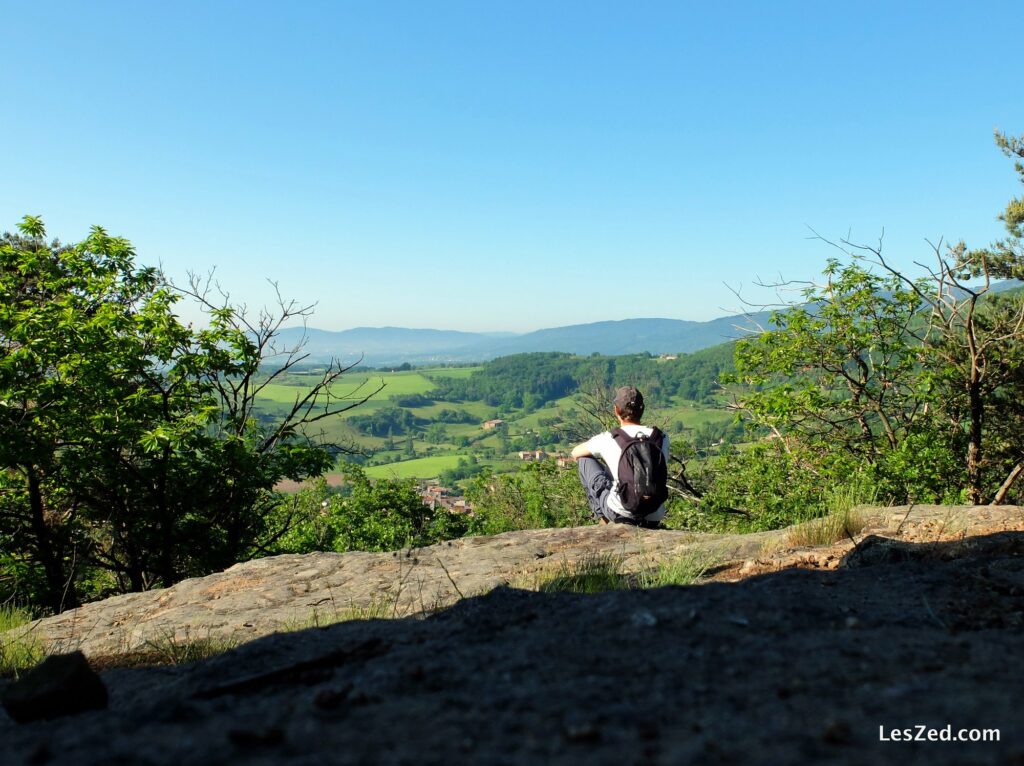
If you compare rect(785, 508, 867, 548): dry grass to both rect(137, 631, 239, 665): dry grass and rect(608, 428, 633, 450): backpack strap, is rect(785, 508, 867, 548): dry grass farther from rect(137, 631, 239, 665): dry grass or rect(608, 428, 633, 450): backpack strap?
rect(137, 631, 239, 665): dry grass

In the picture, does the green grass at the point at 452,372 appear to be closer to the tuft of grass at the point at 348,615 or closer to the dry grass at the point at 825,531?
the dry grass at the point at 825,531

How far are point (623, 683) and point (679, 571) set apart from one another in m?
2.44

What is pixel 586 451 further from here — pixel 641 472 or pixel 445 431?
pixel 445 431

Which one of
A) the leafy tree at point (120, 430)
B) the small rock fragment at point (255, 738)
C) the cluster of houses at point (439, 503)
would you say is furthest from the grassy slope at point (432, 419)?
the small rock fragment at point (255, 738)

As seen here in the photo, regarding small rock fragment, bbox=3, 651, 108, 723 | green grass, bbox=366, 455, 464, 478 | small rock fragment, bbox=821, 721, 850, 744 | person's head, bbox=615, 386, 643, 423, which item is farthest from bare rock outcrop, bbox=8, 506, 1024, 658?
green grass, bbox=366, 455, 464, 478

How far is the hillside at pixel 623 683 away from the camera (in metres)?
1.82

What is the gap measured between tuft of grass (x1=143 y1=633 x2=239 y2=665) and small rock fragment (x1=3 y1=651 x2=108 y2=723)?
1.36 meters

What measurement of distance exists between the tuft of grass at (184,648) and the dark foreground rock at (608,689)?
1.79ft

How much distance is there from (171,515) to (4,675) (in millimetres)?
7877

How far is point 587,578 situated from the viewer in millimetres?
4727

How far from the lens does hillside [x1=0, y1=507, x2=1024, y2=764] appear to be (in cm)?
182

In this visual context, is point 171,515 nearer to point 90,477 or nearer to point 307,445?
point 90,477

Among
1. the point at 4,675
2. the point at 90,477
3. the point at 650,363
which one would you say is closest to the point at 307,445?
the point at 90,477

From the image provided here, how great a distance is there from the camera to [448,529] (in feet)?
74.3
